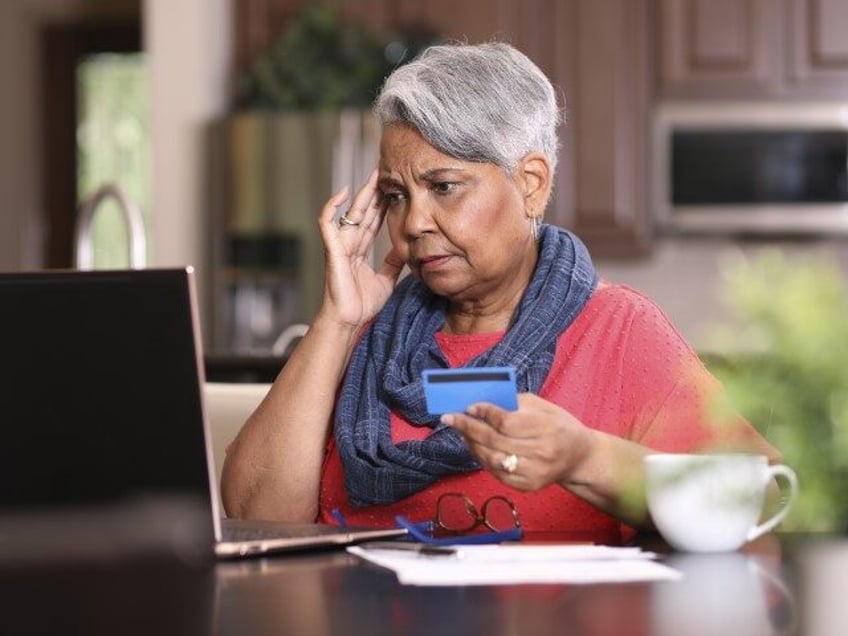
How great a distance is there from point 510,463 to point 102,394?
37 centimetres

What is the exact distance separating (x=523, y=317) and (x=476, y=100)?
27 centimetres

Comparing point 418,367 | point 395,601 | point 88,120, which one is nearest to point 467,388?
point 395,601

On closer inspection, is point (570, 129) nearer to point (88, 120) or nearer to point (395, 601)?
point (88, 120)

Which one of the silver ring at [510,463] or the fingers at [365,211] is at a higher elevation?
the fingers at [365,211]

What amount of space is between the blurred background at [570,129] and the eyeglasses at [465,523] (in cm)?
300

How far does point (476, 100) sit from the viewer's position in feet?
5.91

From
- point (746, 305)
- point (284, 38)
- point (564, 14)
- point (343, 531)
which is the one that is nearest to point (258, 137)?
point (284, 38)

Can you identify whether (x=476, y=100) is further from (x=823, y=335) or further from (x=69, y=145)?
(x=69, y=145)

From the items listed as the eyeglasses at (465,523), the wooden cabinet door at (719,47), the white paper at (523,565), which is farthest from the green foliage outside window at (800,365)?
the wooden cabinet door at (719,47)

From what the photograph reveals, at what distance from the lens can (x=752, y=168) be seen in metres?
4.93

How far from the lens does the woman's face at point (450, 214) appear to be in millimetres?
1833

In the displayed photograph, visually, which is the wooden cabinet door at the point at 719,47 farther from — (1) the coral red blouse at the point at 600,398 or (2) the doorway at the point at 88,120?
(1) the coral red blouse at the point at 600,398

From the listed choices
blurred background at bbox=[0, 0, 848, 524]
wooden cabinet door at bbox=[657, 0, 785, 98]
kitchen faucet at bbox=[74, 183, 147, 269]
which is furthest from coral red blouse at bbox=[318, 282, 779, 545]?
wooden cabinet door at bbox=[657, 0, 785, 98]

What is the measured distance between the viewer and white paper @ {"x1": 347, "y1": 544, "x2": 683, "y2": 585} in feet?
3.73
